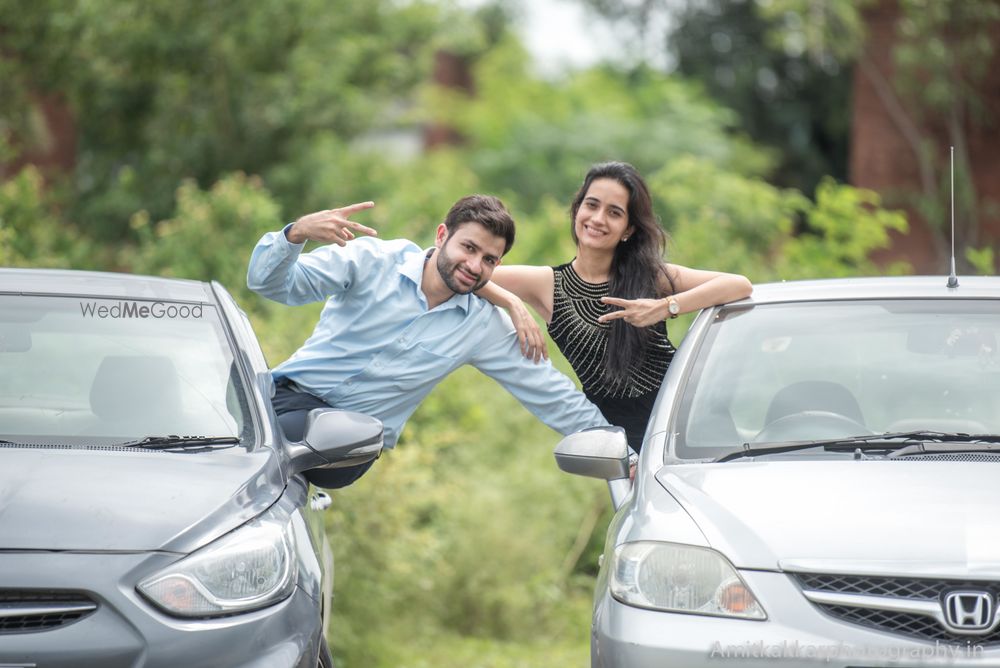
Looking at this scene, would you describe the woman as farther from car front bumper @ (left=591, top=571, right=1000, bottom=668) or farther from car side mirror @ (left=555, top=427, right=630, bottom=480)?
car front bumper @ (left=591, top=571, right=1000, bottom=668)

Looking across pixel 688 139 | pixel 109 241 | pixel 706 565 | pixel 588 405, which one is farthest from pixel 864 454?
pixel 688 139

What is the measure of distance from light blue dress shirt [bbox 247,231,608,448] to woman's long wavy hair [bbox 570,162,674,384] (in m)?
0.25

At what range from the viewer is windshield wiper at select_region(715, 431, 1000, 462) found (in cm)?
418

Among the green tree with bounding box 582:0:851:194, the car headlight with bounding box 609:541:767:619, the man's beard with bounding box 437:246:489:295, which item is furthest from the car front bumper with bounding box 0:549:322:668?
the green tree with bounding box 582:0:851:194

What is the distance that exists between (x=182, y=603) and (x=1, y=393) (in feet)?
4.43

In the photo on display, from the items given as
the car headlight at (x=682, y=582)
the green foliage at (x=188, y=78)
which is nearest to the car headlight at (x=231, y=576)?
the car headlight at (x=682, y=582)

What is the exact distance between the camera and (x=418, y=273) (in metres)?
5.36

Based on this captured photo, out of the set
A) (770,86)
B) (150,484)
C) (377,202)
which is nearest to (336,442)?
(150,484)

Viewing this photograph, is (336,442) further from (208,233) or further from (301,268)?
(208,233)

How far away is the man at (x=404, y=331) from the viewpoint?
17.1 ft

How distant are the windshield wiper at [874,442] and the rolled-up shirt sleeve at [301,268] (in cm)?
180

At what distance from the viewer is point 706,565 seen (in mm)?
3615

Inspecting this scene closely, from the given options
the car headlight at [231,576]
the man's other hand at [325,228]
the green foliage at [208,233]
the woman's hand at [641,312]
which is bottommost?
the green foliage at [208,233]
